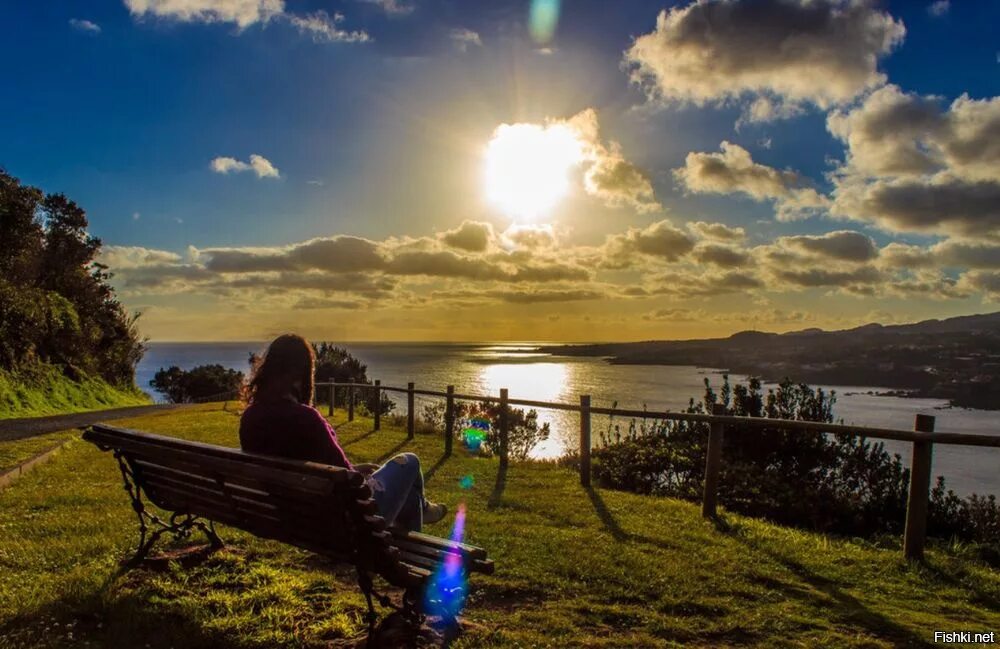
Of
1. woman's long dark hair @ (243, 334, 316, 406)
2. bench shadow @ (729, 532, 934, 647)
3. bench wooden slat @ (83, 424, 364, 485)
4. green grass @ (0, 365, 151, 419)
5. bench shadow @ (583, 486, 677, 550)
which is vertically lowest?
green grass @ (0, 365, 151, 419)

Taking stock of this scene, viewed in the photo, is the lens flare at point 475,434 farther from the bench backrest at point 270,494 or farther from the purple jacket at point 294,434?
the purple jacket at point 294,434

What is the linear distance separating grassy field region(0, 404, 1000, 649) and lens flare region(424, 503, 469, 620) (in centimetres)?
11

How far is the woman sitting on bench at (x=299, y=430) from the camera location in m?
3.91

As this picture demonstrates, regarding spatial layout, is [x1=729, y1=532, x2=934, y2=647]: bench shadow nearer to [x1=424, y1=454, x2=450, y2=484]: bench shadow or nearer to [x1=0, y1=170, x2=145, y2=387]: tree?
[x1=424, y1=454, x2=450, y2=484]: bench shadow

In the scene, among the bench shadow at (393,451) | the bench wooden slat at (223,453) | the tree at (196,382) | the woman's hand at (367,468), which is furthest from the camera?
the tree at (196,382)

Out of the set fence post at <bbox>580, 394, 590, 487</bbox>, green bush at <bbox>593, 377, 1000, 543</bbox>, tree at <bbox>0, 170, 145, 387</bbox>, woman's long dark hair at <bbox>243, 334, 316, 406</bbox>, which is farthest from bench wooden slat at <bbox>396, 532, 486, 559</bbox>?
tree at <bbox>0, 170, 145, 387</bbox>

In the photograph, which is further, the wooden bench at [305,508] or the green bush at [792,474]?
the green bush at [792,474]

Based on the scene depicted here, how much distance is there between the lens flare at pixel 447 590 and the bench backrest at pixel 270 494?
27cm

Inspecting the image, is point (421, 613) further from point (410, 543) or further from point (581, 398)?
point (581, 398)

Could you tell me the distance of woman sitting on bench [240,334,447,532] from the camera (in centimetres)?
391

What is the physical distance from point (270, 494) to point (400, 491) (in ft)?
2.96

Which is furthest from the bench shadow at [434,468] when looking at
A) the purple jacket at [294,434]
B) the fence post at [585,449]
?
the purple jacket at [294,434]

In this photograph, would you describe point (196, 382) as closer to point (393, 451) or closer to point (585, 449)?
point (393, 451)

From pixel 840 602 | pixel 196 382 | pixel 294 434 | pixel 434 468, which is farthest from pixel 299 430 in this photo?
pixel 196 382
